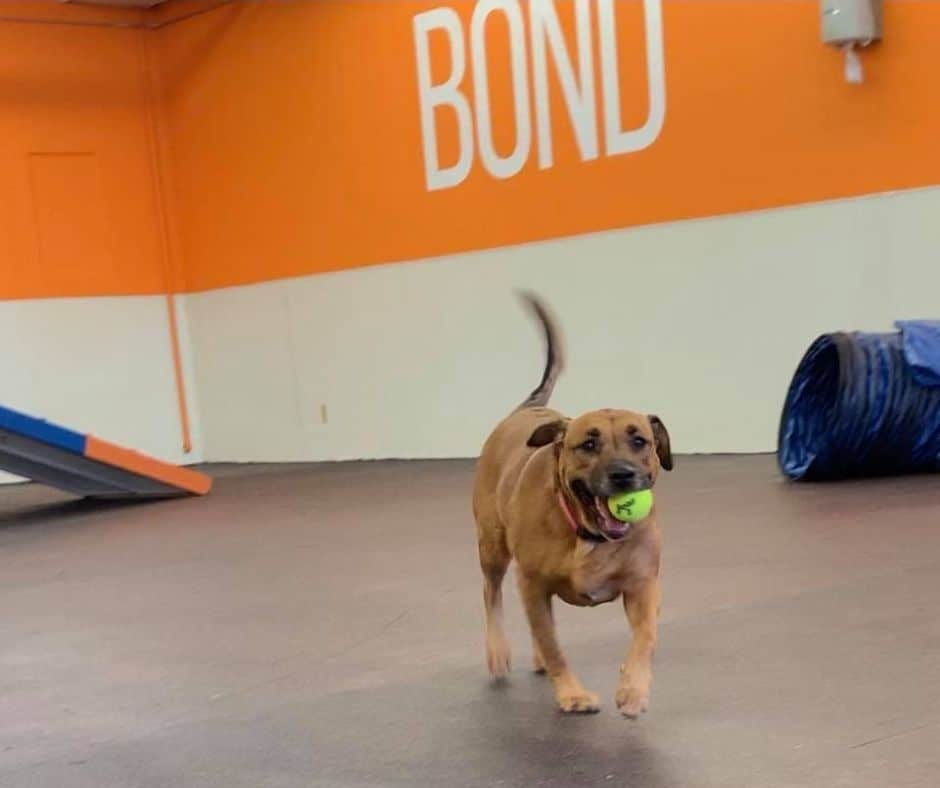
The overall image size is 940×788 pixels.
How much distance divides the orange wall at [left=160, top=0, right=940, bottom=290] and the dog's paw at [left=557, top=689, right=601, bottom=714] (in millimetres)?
4849

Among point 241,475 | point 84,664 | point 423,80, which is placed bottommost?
point 241,475

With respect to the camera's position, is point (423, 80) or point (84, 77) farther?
point (84, 77)

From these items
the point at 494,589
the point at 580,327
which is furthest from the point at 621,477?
the point at 580,327

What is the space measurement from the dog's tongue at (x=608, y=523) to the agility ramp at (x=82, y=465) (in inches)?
192

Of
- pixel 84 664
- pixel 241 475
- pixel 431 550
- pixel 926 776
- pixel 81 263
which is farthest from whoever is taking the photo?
pixel 81 263

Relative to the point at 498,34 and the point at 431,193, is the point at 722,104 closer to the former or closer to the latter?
the point at 498,34

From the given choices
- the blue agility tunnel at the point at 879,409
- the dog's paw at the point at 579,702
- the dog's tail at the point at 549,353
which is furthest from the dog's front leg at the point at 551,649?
the blue agility tunnel at the point at 879,409

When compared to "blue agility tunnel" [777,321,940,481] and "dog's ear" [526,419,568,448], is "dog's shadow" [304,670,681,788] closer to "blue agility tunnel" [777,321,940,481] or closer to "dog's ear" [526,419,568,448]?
"dog's ear" [526,419,568,448]

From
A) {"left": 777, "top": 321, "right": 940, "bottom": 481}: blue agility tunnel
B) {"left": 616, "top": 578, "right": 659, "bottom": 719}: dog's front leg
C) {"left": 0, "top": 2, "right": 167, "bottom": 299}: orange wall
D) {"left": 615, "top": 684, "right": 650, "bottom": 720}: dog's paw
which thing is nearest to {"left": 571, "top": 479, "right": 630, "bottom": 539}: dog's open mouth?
{"left": 616, "top": 578, "right": 659, "bottom": 719}: dog's front leg

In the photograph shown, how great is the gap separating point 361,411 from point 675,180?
324 centimetres

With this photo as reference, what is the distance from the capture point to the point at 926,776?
79.1 inches

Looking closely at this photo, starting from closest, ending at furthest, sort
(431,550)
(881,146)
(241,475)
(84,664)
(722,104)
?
(84,664), (431,550), (881,146), (722,104), (241,475)

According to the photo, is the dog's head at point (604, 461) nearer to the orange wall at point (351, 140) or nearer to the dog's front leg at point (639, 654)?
the dog's front leg at point (639, 654)

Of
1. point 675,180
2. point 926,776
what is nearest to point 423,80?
point 675,180
